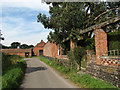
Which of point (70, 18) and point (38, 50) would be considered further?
point (38, 50)

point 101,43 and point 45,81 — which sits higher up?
point 101,43

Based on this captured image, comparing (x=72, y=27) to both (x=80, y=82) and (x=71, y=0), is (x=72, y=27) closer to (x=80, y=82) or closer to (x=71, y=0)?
(x=71, y=0)

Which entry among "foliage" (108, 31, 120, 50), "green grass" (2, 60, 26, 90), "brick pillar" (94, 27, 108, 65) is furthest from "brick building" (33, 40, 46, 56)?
"brick pillar" (94, 27, 108, 65)

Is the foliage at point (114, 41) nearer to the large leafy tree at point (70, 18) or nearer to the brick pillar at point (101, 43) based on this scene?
the brick pillar at point (101, 43)

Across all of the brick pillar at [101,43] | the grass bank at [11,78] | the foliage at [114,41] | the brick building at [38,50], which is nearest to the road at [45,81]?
the grass bank at [11,78]

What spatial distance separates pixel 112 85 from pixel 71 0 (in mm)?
9240

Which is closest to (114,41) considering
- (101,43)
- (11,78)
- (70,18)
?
(101,43)

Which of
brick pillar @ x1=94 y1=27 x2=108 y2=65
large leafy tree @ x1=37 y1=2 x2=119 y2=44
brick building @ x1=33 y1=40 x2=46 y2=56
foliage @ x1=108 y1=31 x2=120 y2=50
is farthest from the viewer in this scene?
brick building @ x1=33 y1=40 x2=46 y2=56

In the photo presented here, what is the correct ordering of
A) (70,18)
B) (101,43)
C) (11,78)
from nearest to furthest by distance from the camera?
(11,78) < (101,43) < (70,18)

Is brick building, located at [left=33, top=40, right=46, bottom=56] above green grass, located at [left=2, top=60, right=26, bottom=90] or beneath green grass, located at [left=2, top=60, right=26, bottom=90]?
above

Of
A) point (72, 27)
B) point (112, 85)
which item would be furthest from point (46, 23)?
point (112, 85)

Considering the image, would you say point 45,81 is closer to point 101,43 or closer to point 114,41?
point 101,43

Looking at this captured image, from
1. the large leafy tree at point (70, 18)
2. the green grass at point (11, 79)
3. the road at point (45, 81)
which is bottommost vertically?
the road at point (45, 81)

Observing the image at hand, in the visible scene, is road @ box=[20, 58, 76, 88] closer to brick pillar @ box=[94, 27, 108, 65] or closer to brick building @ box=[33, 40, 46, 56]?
brick pillar @ box=[94, 27, 108, 65]
